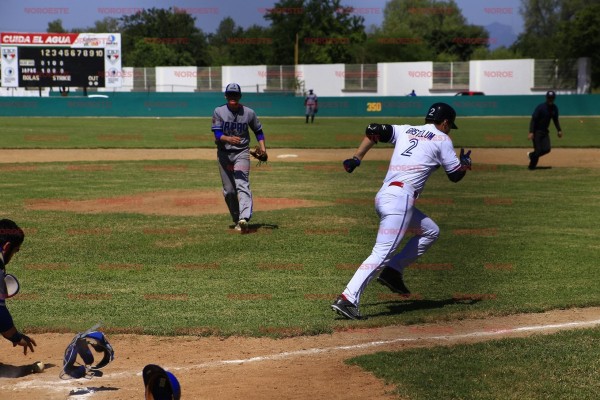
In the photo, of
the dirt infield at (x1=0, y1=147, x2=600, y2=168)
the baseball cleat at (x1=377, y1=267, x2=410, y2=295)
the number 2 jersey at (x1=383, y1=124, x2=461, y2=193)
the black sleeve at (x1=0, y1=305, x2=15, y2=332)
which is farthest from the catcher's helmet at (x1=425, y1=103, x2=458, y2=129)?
the dirt infield at (x1=0, y1=147, x2=600, y2=168)

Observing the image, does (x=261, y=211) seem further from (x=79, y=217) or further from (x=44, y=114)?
(x=44, y=114)

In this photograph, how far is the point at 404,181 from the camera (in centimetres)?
802

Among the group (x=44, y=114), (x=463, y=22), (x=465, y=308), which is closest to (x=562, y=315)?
(x=465, y=308)

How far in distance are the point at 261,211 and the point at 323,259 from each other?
4533 millimetres

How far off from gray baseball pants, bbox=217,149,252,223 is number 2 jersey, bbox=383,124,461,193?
482 cm

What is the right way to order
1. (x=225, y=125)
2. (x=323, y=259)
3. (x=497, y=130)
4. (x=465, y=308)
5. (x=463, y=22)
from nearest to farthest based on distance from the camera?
(x=465, y=308) < (x=323, y=259) < (x=225, y=125) < (x=497, y=130) < (x=463, y=22)

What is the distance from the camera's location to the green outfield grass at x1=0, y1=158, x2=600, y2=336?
8.27m

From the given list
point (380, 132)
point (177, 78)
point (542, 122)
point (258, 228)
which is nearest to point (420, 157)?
point (380, 132)

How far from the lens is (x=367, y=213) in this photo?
15.2 m

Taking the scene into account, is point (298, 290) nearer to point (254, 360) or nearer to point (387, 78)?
point (254, 360)

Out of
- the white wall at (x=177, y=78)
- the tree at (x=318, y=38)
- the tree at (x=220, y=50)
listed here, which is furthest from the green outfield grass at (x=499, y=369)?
the tree at (x=220, y=50)

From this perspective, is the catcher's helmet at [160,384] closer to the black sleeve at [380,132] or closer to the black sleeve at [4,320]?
the black sleeve at [4,320]

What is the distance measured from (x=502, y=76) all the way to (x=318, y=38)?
52.7 feet

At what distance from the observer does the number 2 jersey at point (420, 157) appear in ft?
26.4
